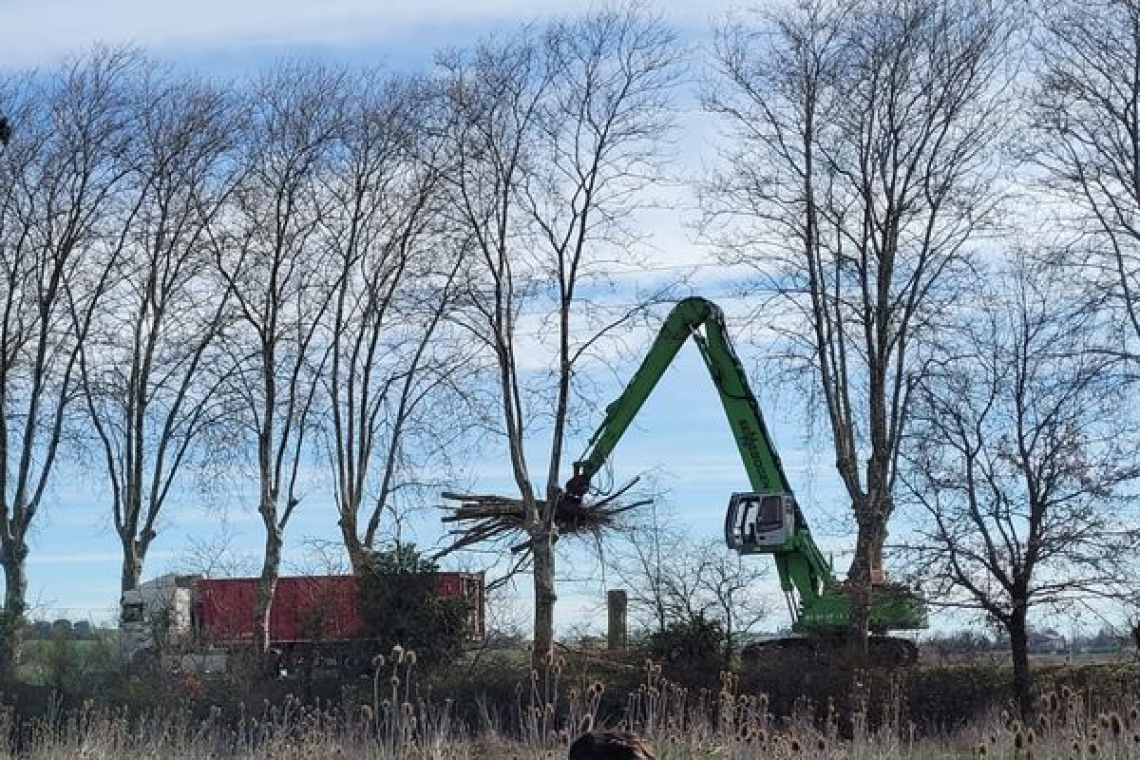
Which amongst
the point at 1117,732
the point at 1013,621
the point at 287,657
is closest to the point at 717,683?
the point at 1013,621

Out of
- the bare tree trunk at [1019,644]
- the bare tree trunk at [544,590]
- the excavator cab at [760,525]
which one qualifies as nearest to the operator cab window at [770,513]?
the excavator cab at [760,525]

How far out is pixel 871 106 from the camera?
3177cm

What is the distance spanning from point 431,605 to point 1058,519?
11811 millimetres

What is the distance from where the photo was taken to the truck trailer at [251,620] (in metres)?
36.2

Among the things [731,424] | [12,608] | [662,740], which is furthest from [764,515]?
[662,740]

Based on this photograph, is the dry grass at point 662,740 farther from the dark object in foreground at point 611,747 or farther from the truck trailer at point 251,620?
the truck trailer at point 251,620

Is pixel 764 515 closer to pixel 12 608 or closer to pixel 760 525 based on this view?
pixel 760 525

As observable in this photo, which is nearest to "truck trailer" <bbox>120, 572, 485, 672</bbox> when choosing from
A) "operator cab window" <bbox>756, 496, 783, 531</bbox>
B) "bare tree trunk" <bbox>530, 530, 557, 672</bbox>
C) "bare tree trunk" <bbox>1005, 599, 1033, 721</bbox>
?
"bare tree trunk" <bbox>530, 530, 557, 672</bbox>

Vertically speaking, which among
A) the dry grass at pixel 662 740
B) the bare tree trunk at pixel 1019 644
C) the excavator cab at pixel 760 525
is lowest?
the dry grass at pixel 662 740

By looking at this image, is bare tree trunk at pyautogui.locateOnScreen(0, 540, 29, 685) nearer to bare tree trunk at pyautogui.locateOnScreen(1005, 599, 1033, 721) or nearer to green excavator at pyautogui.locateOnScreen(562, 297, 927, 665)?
green excavator at pyautogui.locateOnScreen(562, 297, 927, 665)

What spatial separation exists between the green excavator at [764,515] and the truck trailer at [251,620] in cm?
463

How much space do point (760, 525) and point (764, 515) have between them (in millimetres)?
218

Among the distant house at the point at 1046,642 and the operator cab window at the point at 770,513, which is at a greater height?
the operator cab window at the point at 770,513

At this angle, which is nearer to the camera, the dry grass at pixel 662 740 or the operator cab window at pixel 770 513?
the dry grass at pixel 662 740
